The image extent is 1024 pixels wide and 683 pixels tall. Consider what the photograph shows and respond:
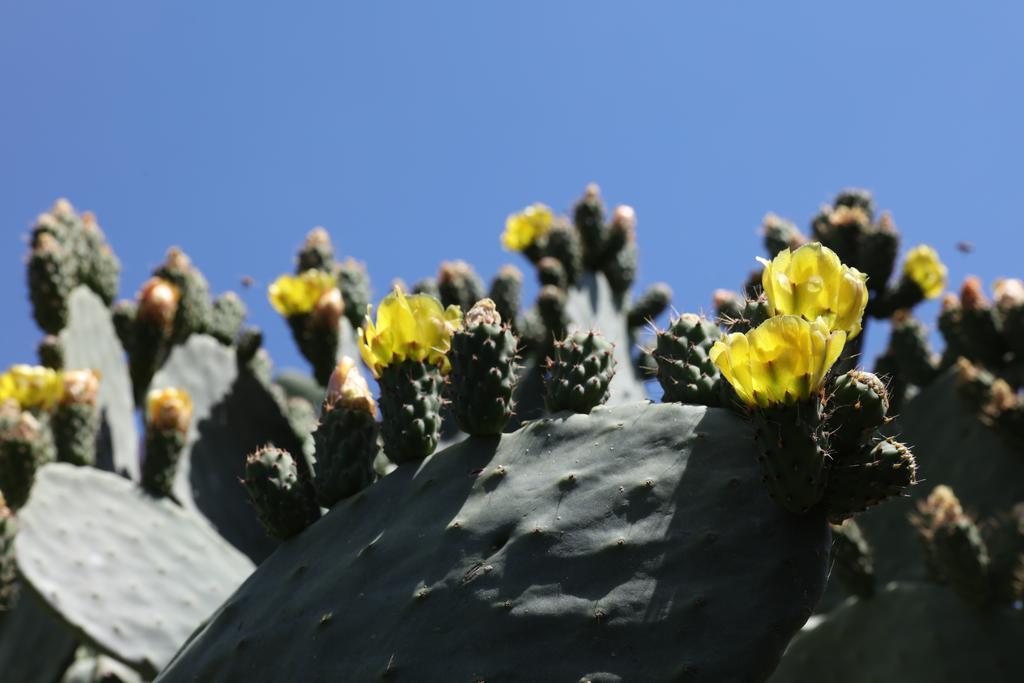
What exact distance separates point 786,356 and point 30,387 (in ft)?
9.56

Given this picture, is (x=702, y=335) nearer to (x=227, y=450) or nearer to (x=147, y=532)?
(x=147, y=532)

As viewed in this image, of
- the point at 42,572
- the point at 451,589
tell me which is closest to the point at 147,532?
the point at 42,572

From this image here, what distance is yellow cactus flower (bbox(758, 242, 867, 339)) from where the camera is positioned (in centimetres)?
183

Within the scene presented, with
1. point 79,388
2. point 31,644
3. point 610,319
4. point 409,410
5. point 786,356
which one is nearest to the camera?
point 786,356

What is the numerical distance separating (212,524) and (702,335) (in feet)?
8.22

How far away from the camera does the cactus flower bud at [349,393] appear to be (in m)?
2.33

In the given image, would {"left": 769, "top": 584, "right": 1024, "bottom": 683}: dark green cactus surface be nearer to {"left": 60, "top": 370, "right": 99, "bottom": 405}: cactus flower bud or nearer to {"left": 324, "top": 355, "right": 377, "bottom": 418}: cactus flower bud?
{"left": 324, "top": 355, "right": 377, "bottom": 418}: cactus flower bud

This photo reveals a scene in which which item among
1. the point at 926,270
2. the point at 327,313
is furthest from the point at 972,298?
the point at 327,313

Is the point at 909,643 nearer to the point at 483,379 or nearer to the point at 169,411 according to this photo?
the point at 483,379

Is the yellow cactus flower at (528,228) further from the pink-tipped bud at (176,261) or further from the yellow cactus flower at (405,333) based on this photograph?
the yellow cactus flower at (405,333)

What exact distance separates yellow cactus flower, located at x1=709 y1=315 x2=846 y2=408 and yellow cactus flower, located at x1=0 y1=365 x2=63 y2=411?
2.77 meters

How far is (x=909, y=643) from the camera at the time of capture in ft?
12.1

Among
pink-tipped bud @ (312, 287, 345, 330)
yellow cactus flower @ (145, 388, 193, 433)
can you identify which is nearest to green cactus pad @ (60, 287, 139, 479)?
yellow cactus flower @ (145, 388, 193, 433)

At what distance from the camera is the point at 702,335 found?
2193 millimetres
